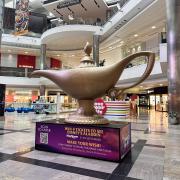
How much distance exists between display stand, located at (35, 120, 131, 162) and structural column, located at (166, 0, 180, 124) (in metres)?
5.58

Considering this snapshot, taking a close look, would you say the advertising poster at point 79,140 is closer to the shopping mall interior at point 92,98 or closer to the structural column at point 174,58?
the shopping mall interior at point 92,98

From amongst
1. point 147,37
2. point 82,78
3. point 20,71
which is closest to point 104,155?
point 82,78

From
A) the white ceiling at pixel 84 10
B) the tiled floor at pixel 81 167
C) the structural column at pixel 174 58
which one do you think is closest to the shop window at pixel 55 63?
the white ceiling at pixel 84 10

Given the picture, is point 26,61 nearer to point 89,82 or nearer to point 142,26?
point 142,26

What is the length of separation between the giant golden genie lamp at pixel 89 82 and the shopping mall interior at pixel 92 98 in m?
0.01

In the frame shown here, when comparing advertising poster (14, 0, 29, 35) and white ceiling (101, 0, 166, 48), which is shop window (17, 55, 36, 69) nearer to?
white ceiling (101, 0, 166, 48)

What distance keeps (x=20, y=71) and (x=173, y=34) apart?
17403 mm

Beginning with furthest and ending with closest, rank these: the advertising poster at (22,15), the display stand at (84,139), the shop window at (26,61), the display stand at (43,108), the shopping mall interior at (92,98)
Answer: the shop window at (26,61), the display stand at (43,108), the advertising poster at (22,15), the display stand at (84,139), the shopping mall interior at (92,98)

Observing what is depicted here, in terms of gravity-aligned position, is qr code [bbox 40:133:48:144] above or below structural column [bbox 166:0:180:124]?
below

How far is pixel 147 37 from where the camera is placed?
1513cm

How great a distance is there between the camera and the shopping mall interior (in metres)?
2.30

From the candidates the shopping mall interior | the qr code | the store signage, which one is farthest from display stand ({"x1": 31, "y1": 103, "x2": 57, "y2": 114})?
the qr code

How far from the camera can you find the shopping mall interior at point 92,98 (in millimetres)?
2305

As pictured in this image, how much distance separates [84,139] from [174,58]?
20.4 feet
